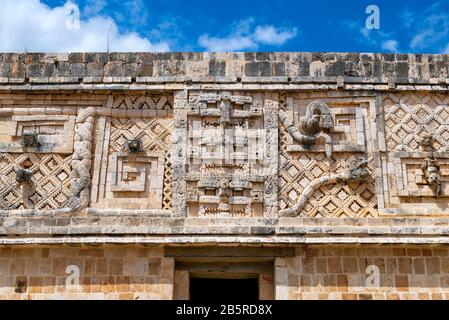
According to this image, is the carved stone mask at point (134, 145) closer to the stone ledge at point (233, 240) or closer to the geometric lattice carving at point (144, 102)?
the geometric lattice carving at point (144, 102)

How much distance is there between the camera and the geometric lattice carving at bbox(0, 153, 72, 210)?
303 inches

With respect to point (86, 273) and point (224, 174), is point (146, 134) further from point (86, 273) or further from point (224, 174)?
point (86, 273)

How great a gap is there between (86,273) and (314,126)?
10.4ft

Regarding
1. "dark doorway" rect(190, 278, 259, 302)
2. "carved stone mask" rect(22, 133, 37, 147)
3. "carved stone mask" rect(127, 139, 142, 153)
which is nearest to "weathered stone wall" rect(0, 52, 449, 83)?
"carved stone mask" rect(22, 133, 37, 147)

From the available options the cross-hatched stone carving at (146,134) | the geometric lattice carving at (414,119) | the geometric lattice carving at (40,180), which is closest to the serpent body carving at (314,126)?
the geometric lattice carving at (414,119)

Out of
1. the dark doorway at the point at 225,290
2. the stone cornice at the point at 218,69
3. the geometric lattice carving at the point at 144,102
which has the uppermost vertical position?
the stone cornice at the point at 218,69

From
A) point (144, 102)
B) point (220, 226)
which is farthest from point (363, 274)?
point (144, 102)

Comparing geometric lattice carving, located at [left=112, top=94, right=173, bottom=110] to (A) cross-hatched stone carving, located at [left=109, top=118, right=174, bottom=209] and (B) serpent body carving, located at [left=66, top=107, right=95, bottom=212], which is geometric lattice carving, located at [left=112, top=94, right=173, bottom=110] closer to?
(A) cross-hatched stone carving, located at [left=109, top=118, right=174, bottom=209]

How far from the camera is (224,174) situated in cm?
775

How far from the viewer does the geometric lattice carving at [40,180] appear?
770 cm

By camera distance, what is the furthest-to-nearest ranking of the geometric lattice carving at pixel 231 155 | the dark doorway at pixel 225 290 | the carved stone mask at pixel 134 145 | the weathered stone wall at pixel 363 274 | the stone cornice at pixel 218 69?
1. the dark doorway at pixel 225 290
2. the stone cornice at pixel 218 69
3. the carved stone mask at pixel 134 145
4. the geometric lattice carving at pixel 231 155
5. the weathered stone wall at pixel 363 274

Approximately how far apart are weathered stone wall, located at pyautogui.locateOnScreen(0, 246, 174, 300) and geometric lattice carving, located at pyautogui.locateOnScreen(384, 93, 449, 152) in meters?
3.14

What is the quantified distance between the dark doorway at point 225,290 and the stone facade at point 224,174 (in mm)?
1401
